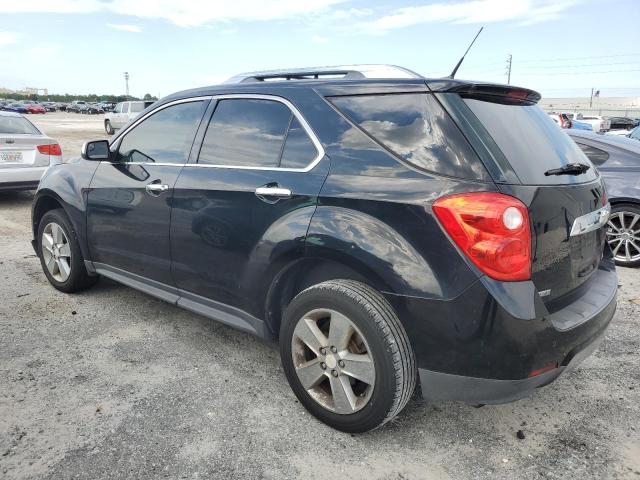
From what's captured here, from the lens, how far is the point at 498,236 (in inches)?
83.0

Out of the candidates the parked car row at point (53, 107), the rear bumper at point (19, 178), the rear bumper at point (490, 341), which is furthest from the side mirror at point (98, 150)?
the parked car row at point (53, 107)

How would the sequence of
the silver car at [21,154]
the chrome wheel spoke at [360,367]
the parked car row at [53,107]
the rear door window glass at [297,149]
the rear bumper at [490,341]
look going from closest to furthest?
the rear bumper at [490,341], the chrome wheel spoke at [360,367], the rear door window glass at [297,149], the silver car at [21,154], the parked car row at [53,107]

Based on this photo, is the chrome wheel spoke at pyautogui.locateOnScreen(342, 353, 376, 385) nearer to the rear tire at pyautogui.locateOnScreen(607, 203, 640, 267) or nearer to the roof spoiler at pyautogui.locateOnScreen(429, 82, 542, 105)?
the roof spoiler at pyautogui.locateOnScreen(429, 82, 542, 105)

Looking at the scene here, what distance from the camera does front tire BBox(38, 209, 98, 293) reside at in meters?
4.23

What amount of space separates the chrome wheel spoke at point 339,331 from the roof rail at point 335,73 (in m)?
1.24

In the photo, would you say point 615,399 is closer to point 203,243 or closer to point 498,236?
point 498,236

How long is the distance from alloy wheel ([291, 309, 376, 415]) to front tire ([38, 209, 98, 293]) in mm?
2490

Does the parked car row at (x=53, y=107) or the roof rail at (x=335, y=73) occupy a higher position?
the parked car row at (x=53, y=107)

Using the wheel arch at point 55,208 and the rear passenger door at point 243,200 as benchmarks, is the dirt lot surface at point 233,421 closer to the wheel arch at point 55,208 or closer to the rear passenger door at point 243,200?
the rear passenger door at point 243,200

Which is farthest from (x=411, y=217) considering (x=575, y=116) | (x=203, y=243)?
(x=575, y=116)

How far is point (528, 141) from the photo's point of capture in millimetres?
2482

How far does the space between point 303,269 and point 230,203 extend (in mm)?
584

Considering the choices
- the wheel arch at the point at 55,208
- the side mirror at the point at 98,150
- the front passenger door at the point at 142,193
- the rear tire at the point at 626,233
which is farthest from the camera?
the rear tire at the point at 626,233

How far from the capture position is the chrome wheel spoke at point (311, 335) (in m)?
2.54
